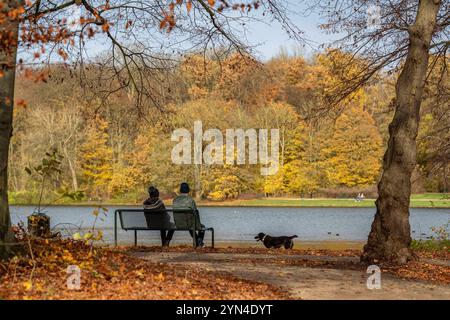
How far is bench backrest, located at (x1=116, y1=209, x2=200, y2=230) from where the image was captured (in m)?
13.4

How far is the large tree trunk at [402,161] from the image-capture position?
416 inches

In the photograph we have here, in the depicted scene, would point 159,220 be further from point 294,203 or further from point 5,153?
point 294,203

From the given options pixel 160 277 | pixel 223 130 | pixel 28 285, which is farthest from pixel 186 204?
pixel 223 130

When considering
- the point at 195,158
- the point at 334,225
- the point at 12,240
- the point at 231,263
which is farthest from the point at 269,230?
the point at 12,240

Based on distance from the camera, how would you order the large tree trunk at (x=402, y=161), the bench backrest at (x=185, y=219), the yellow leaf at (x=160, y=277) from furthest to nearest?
the bench backrest at (x=185, y=219) < the large tree trunk at (x=402, y=161) < the yellow leaf at (x=160, y=277)

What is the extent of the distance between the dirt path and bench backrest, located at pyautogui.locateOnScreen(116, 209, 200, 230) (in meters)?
1.62

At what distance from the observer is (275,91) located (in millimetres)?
53094

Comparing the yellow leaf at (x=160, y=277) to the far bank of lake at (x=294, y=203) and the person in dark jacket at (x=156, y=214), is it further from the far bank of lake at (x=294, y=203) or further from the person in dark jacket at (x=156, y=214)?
the far bank of lake at (x=294, y=203)

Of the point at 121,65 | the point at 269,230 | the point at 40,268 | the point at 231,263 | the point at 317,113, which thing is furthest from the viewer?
the point at 269,230

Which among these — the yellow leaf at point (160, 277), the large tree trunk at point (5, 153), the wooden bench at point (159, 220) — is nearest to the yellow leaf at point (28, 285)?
the large tree trunk at point (5, 153)

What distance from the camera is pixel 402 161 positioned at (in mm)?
10680

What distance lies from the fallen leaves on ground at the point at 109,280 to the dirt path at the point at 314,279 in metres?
0.45
